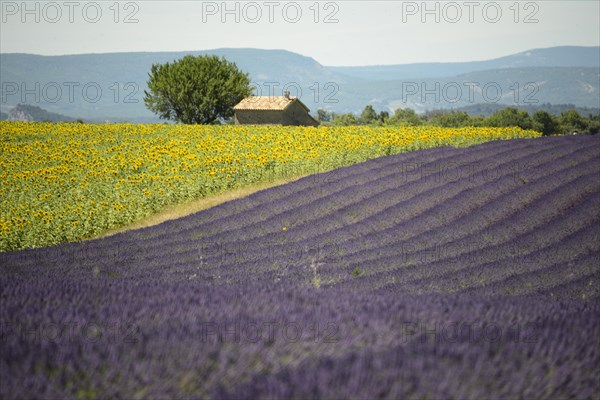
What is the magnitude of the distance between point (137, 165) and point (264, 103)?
36.6 m

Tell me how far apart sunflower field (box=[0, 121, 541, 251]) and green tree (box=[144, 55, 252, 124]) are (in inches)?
1032

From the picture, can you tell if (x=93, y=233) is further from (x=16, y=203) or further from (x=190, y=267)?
(x=190, y=267)

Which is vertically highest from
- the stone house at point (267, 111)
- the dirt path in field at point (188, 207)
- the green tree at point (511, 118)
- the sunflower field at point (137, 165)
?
the green tree at point (511, 118)

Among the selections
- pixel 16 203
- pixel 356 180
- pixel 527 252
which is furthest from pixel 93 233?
pixel 527 252

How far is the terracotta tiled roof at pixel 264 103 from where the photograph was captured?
2172 inches

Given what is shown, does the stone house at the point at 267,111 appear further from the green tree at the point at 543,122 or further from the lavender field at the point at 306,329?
the green tree at the point at 543,122

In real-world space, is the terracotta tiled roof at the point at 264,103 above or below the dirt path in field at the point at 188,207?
above

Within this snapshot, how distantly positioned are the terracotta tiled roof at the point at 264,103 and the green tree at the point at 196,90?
206 cm

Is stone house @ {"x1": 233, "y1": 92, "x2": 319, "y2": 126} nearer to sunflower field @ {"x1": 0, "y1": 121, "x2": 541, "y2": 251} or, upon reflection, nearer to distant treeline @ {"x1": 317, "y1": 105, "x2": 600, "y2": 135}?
sunflower field @ {"x1": 0, "y1": 121, "x2": 541, "y2": 251}

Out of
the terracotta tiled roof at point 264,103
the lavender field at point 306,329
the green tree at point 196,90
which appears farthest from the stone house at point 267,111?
the lavender field at point 306,329

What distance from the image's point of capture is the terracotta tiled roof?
55156 mm

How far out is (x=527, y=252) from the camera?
9.47 metres

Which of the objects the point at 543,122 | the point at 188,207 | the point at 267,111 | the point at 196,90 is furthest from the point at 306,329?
the point at 543,122

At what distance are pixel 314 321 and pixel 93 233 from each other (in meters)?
12.1
